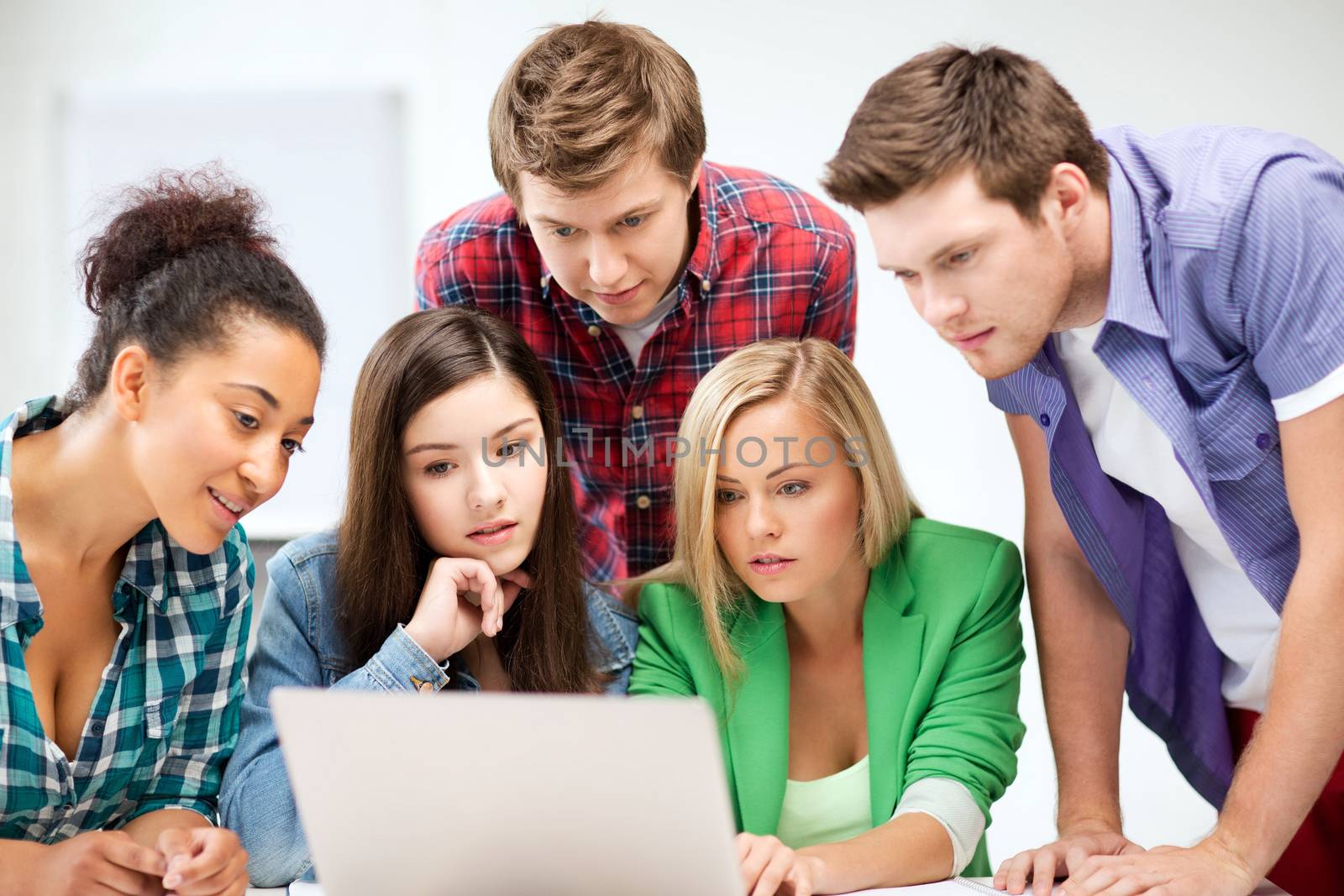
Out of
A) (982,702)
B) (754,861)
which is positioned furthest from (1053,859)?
(754,861)

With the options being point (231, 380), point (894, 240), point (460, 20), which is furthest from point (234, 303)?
point (460, 20)

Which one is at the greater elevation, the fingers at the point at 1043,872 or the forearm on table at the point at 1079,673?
the forearm on table at the point at 1079,673

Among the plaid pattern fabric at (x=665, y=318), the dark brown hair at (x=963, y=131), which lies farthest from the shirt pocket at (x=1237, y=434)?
the plaid pattern fabric at (x=665, y=318)

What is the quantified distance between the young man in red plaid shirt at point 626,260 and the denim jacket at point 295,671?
0.34 metres

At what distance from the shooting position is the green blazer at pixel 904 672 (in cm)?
165

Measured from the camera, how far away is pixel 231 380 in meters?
1.40

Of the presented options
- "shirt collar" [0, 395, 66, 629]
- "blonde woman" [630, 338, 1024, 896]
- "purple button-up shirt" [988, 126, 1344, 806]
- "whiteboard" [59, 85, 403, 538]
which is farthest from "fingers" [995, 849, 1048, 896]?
"whiteboard" [59, 85, 403, 538]

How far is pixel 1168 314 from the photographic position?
1438 mm

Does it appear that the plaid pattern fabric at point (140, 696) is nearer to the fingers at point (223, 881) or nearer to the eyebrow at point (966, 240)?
the fingers at point (223, 881)

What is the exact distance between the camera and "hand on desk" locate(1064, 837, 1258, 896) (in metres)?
1.37

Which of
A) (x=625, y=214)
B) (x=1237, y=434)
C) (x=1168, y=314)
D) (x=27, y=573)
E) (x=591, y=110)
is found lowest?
(x=27, y=573)

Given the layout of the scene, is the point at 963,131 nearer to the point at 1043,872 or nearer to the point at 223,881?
the point at 1043,872

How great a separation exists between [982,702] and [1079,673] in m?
0.16

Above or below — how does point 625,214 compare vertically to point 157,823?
above
